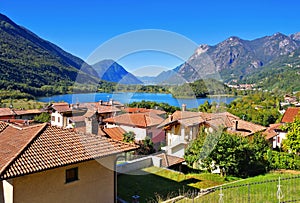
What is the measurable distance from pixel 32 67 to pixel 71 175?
74036 millimetres

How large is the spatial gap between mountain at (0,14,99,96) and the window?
4350cm

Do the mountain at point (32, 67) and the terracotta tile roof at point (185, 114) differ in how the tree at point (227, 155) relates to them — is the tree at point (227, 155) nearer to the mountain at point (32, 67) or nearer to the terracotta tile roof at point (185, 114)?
the terracotta tile roof at point (185, 114)

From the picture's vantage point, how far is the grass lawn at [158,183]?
8867 mm

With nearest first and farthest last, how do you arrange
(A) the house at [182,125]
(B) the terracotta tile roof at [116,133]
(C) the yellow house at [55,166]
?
1. (C) the yellow house at [55,166]
2. (A) the house at [182,125]
3. (B) the terracotta tile roof at [116,133]

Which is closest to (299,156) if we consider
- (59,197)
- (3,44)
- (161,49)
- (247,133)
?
(247,133)

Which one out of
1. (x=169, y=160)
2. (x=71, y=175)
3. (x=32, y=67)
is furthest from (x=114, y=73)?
(x=32, y=67)

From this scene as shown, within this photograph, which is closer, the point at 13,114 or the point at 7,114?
the point at 7,114

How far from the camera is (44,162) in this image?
591cm

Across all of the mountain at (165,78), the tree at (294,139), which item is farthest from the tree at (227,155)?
the mountain at (165,78)

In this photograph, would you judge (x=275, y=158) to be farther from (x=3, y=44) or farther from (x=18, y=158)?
(x=3, y=44)

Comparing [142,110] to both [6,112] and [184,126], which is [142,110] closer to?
[184,126]

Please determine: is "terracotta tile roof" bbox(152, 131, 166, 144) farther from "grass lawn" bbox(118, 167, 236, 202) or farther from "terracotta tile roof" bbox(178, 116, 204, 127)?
"grass lawn" bbox(118, 167, 236, 202)

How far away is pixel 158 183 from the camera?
33.1 ft

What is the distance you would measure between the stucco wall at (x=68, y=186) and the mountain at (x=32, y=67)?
43144 mm
